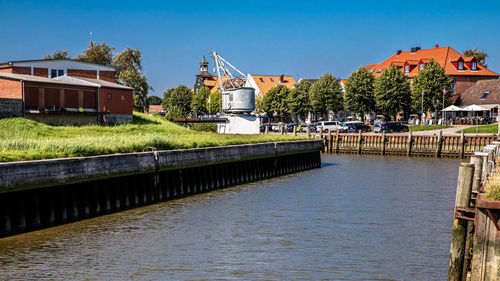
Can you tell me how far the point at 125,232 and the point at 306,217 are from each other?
766 centimetres

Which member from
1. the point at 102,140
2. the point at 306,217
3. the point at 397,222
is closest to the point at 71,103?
the point at 102,140

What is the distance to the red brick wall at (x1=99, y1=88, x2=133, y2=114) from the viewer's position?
46938mm

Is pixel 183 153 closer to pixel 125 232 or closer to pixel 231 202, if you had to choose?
pixel 231 202

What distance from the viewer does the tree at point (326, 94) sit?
322 ft

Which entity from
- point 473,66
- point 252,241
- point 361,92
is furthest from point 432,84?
point 252,241

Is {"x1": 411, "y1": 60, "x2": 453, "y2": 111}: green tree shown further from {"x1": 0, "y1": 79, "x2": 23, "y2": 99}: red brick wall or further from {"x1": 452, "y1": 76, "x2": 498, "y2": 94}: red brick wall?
{"x1": 0, "y1": 79, "x2": 23, "y2": 99}: red brick wall

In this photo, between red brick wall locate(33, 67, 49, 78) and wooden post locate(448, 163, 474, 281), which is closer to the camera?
wooden post locate(448, 163, 474, 281)

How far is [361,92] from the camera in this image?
91375 millimetres

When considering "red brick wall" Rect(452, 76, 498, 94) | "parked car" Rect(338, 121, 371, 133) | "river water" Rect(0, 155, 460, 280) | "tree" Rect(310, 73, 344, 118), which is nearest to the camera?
"river water" Rect(0, 155, 460, 280)

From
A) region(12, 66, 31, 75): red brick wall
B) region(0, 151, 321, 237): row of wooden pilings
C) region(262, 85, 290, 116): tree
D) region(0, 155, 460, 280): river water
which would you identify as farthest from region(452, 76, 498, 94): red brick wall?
region(12, 66, 31, 75): red brick wall

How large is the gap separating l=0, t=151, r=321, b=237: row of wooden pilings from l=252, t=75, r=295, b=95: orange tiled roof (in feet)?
319

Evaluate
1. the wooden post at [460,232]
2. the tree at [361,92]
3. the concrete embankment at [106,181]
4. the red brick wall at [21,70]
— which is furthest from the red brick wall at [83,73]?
the wooden post at [460,232]

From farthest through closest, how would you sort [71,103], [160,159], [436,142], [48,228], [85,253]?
1. [436,142]
2. [71,103]
3. [160,159]
4. [48,228]
5. [85,253]

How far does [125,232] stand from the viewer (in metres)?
18.2
